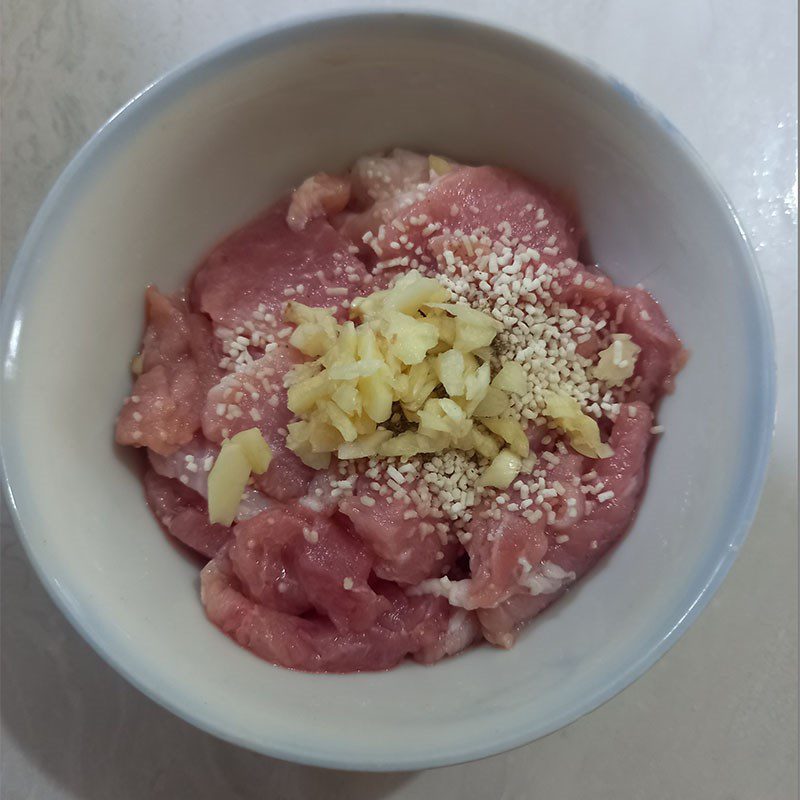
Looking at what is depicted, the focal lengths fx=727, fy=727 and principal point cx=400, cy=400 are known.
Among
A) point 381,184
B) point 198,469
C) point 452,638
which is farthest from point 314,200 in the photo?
point 452,638

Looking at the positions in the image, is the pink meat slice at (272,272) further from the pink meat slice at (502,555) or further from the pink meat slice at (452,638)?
the pink meat slice at (452,638)


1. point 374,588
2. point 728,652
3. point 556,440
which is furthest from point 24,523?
point 728,652

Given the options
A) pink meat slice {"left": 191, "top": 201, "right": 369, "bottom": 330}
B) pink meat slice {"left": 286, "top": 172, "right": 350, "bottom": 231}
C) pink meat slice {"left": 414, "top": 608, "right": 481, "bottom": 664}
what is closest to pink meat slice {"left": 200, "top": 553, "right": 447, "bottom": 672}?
pink meat slice {"left": 414, "top": 608, "right": 481, "bottom": 664}

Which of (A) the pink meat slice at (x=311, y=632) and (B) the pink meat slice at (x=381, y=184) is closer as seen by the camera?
(A) the pink meat slice at (x=311, y=632)

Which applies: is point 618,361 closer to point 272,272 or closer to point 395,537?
point 395,537

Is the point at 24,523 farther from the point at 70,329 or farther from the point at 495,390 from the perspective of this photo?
the point at 495,390

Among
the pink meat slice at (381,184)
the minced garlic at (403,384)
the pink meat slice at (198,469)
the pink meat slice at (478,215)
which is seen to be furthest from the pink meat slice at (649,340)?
the pink meat slice at (198,469)
